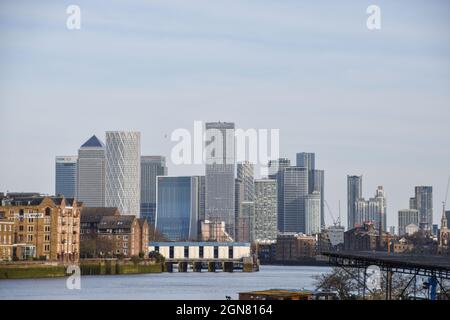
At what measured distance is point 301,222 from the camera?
512 feet

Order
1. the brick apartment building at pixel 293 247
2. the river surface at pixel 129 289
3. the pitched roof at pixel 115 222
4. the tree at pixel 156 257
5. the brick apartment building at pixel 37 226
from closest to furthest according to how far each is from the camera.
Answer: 1. the river surface at pixel 129 289
2. the brick apartment building at pixel 37 226
3. the tree at pixel 156 257
4. the pitched roof at pixel 115 222
5. the brick apartment building at pixel 293 247

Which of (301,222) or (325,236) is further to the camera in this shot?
(301,222)

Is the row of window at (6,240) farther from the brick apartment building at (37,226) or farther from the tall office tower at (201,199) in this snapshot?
the tall office tower at (201,199)

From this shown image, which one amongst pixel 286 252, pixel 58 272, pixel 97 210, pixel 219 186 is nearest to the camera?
pixel 58 272

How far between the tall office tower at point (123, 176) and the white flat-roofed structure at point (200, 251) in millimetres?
55893

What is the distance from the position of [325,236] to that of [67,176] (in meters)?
38.1

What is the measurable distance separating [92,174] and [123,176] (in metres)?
7.39

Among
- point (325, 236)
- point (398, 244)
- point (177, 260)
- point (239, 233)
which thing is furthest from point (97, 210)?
point (239, 233)

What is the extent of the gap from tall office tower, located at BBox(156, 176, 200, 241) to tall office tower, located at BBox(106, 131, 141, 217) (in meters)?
6.74

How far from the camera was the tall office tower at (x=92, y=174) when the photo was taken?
147750 millimetres

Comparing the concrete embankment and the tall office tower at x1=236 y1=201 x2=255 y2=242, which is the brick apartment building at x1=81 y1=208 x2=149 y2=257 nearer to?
the concrete embankment

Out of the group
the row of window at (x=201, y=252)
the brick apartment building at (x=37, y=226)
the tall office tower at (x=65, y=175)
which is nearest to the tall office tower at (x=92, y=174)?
the tall office tower at (x=65, y=175)

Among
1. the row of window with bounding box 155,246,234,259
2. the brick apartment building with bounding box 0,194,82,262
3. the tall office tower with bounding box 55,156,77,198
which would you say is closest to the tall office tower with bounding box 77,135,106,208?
the tall office tower with bounding box 55,156,77,198
